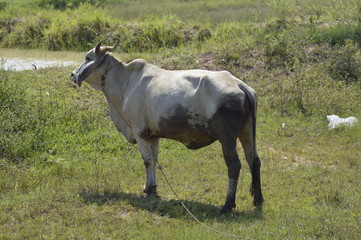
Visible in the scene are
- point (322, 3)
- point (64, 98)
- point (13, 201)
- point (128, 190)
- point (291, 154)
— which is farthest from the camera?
point (322, 3)

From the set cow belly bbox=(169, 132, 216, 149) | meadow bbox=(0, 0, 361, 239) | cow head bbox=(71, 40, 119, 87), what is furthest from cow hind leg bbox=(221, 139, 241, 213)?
cow head bbox=(71, 40, 119, 87)

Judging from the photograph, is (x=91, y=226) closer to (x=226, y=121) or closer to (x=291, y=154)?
(x=226, y=121)

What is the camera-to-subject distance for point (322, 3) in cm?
1808

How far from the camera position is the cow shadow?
689 cm

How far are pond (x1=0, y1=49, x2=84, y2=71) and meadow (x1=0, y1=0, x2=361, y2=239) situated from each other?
0.50 m

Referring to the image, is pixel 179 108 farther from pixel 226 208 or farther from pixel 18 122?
pixel 18 122

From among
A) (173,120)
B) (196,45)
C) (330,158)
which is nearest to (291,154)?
(330,158)

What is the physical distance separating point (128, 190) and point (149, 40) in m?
8.63

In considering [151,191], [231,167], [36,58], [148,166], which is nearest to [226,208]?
[231,167]

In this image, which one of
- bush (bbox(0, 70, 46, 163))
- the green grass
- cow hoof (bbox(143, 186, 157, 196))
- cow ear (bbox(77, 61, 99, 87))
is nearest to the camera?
the green grass

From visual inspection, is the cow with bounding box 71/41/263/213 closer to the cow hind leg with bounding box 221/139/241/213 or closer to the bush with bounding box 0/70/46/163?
the cow hind leg with bounding box 221/139/241/213

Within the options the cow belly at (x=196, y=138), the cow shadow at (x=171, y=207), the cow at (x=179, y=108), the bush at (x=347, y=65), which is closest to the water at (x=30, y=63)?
the bush at (x=347, y=65)

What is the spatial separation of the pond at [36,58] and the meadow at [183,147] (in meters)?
0.50

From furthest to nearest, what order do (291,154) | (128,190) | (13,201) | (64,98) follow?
(64,98)
(291,154)
(128,190)
(13,201)
